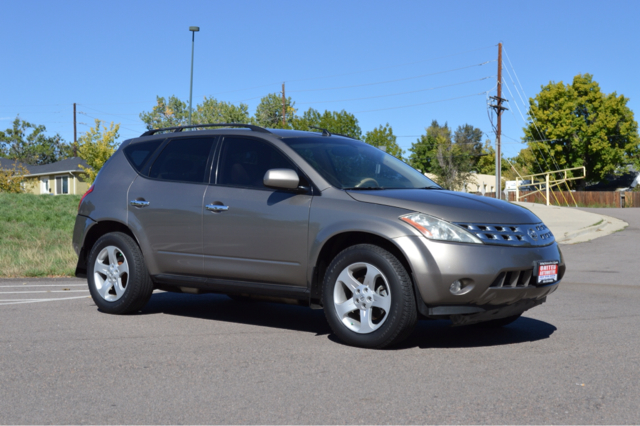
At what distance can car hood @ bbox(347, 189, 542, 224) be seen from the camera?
17.9 feet

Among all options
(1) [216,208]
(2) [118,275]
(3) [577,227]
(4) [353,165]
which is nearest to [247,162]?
(1) [216,208]

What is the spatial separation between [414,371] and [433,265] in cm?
82

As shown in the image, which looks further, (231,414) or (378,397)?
(378,397)

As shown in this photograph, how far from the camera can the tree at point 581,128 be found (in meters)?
65.8

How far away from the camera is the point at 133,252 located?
7051 millimetres

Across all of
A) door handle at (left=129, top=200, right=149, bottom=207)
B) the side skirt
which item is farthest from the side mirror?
door handle at (left=129, top=200, right=149, bottom=207)

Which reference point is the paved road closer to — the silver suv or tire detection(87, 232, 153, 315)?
tire detection(87, 232, 153, 315)

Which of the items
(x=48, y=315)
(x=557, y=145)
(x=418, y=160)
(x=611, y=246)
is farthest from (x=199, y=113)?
(x=48, y=315)

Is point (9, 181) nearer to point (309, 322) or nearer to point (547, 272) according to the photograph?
point (309, 322)

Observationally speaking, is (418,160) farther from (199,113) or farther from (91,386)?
(91,386)

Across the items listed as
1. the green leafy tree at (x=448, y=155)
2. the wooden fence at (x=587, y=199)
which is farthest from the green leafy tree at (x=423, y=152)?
the wooden fence at (x=587, y=199)

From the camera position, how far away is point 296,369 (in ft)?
16.2

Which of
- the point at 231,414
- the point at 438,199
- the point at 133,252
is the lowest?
the point at 231,414

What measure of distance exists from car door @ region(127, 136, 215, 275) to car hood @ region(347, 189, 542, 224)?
1654 mm
